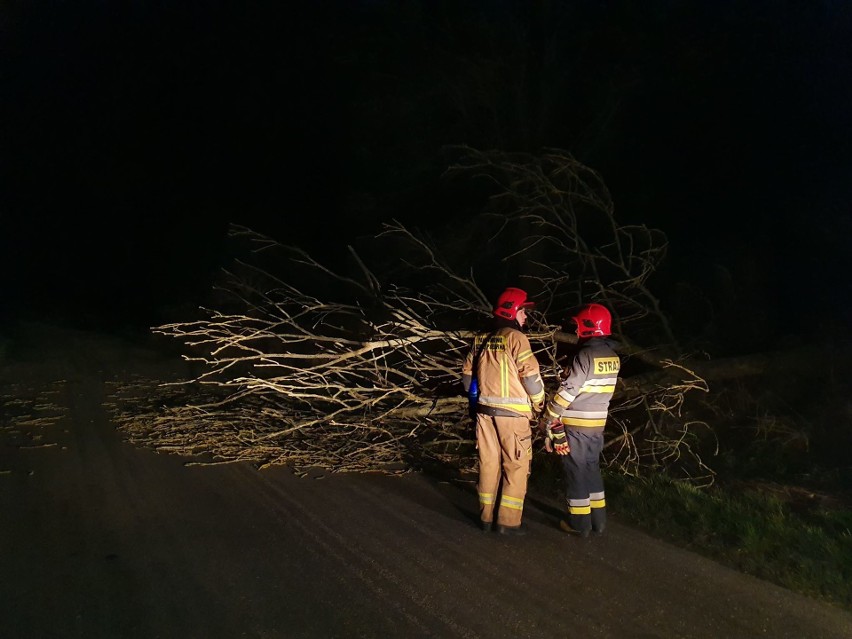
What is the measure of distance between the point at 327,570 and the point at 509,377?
69.7 inches

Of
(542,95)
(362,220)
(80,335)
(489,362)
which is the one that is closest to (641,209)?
(542,95)

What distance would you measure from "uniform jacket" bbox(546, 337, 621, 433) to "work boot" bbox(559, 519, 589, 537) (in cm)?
70

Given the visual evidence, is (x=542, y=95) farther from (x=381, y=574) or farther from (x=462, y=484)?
(x=381, y=574)

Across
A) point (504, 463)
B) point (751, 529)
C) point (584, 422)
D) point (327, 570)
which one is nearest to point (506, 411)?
point (504, 463)

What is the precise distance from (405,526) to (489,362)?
4.41ft

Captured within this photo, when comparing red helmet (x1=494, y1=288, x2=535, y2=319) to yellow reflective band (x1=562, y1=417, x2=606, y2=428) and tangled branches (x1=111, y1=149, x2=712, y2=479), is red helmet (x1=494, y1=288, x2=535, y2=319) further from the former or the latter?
tangled branches (x1=111, y1=149, x2=712, y2=479)

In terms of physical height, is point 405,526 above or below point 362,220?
below

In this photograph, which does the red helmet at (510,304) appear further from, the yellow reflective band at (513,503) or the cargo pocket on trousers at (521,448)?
the yellow reflective band at (513,503)

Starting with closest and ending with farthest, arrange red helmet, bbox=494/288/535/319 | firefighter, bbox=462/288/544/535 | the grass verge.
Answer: the grass verge → firefighter, bbox=462/288/544/535 → red helmet, bbox=494/288/535/319

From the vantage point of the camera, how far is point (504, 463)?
17.5 ft

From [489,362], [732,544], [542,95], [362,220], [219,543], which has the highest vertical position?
[542,95]

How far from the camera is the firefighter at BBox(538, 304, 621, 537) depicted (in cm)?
513

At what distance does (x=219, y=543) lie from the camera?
506 cm

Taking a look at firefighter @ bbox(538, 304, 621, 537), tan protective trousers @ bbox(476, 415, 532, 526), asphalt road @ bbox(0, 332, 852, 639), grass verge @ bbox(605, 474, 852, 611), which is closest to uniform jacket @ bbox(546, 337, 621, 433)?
firefighter @ bbox(538, 304, 621, 537)
